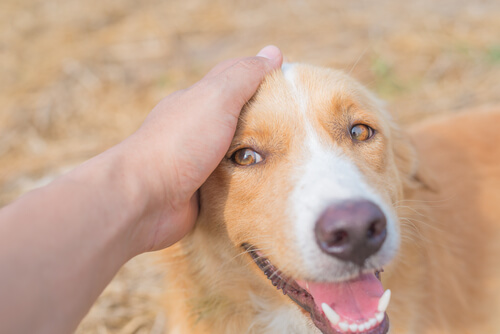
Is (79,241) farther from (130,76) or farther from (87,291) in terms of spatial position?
(130,76)

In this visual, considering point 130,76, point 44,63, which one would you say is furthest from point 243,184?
point 44,63

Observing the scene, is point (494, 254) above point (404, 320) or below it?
below

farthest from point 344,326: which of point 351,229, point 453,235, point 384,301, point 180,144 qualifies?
point 453,235

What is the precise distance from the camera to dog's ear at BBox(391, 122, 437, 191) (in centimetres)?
271

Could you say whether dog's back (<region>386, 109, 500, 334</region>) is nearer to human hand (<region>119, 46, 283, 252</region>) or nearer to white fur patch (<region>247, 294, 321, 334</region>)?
white fur patch (<region>247, 294, 321, 334</region>)

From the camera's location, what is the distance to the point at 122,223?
1.69 metres

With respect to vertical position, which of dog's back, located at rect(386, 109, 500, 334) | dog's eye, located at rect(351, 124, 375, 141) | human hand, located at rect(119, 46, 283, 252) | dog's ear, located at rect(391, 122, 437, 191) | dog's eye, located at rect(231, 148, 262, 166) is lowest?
dog's back, located at rect(386, 109, 500, 334)

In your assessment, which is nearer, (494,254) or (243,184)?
(243,184)

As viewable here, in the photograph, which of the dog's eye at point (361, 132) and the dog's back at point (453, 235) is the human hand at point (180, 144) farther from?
the dog's back at point (453, 235)

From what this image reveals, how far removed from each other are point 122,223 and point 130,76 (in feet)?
15.7

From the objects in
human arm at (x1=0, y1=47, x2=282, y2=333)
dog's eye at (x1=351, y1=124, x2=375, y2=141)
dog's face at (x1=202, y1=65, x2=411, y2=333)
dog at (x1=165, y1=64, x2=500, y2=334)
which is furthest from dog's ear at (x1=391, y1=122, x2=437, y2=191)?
human arm at (x1=0, y1=47, x2=282, y2=333)

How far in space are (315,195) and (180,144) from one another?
0.60 m

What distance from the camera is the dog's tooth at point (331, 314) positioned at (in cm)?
185

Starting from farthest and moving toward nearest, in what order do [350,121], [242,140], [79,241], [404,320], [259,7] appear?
[259,7], [404,320], [350,121], [242,140], [79,241]
